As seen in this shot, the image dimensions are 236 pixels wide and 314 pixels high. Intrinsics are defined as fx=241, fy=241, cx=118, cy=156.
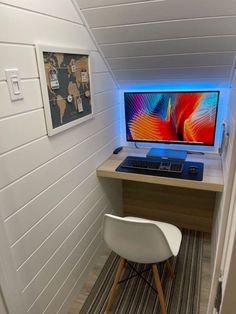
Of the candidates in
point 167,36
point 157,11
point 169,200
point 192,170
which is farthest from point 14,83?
point 169,200

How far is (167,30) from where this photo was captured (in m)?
1.35

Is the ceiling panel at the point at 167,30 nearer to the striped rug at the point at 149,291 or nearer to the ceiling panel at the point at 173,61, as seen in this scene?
the ceiling panel at the point at 173,61

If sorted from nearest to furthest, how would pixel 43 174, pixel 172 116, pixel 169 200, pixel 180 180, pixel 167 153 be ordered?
1. pixel 43 174
2. pixel 180 180
3. pixel 172 116
4. pixel 167 153
5. pixel 169 200

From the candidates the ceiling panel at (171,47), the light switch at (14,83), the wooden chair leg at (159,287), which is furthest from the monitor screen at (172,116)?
the light switch at (14,83)

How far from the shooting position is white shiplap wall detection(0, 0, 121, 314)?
37.7 inches

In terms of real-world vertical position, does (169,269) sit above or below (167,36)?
below

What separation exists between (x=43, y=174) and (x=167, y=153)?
1140mm

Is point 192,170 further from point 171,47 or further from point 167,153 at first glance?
point 171,47

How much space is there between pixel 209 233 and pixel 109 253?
935mm

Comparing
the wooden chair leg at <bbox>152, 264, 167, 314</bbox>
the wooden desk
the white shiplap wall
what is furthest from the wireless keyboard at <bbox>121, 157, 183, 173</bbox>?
the wooden chair leg at <bbox>152, 264, 167, 314</bbox>

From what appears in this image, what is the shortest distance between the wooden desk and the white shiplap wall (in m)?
Result: 0.38

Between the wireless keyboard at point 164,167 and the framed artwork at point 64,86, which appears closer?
the framed artwork at point 64,86

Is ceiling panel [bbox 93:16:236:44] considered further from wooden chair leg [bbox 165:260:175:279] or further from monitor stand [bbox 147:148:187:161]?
wooden chair leg [bbox 165:260:175:279]

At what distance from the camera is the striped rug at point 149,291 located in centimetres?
156
